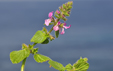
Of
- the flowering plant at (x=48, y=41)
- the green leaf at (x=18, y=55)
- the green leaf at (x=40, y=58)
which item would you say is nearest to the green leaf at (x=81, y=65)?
the flowering plant at (x=48, y=41)

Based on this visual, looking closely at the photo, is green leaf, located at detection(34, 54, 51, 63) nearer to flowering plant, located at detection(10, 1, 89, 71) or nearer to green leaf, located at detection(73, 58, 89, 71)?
flowering plant, located at detection(10, 1, 89, 71)

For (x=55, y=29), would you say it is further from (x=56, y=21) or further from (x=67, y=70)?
(x=67, y=70)

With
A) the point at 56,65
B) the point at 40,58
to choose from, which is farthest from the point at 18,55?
the point at 56,65

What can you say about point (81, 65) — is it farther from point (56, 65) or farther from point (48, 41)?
point (48, 41)

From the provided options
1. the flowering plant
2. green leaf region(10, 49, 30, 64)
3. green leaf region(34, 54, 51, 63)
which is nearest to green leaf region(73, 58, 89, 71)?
the flowering plant

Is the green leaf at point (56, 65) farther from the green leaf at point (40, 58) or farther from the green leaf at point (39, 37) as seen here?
the green leaf at point (39, 37)

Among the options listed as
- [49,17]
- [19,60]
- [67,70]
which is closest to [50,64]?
[67,70]
